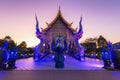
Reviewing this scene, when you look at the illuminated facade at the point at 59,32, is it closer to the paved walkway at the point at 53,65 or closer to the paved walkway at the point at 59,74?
the paved walkway at the point at 53,65

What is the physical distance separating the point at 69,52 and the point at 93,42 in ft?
97.4

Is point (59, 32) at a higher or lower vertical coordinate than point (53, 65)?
higher

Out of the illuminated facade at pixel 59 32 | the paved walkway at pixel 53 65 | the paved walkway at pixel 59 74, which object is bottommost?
the paved walkway at pixel 59 74

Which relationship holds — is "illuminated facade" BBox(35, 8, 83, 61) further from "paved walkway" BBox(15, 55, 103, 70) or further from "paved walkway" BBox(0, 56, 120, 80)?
"paved walkway" BBox(0, 56, 120, 80)

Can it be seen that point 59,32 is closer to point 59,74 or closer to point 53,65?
point 53,65

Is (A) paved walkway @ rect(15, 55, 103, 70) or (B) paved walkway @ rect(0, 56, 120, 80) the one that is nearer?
(B) paved walkway @ rect(0, 56, 120, 80)

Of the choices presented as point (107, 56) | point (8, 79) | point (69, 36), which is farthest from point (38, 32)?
point (8, 79)

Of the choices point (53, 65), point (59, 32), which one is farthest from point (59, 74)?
point (59, 32)

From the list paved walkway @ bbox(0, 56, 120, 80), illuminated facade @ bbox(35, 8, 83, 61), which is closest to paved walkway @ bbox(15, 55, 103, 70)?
paved walkway @ bbox(0, 56, 120, 80)

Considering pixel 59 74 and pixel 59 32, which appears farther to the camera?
pixel 59 32

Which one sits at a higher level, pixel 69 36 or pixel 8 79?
pixel 69 36

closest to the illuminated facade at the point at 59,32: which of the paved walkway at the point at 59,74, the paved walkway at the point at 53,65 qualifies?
the paved walkway at the point at 53,65

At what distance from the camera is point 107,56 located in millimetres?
15227

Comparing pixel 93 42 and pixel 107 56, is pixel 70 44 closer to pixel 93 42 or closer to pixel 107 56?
pixel 107 56
